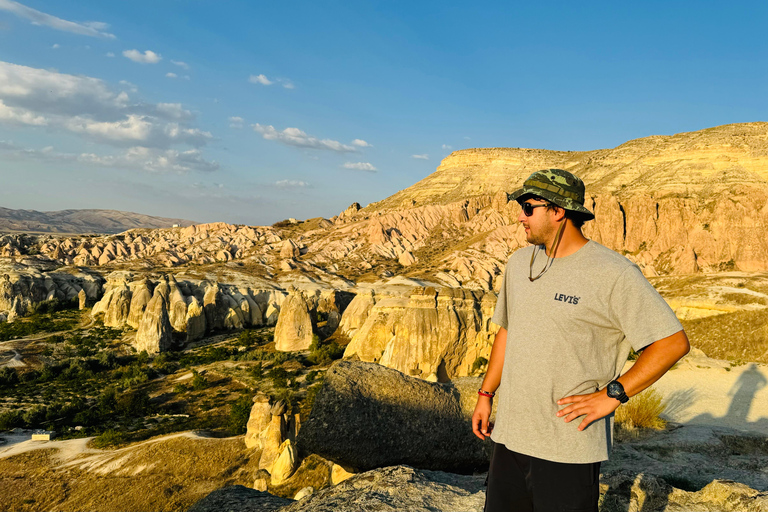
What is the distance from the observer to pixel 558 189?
238cm

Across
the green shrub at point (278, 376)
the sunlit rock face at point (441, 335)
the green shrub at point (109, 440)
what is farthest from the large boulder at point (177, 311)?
the sunlit rock face at point (441, 335)

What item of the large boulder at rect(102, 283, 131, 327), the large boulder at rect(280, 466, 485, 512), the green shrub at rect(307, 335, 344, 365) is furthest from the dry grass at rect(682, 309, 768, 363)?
the large boulder at rect(102, 283, 131, 327)


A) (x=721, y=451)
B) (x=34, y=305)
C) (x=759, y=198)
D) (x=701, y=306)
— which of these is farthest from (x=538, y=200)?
(x=759, y=198)

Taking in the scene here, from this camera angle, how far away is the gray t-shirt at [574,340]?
6.77 feet

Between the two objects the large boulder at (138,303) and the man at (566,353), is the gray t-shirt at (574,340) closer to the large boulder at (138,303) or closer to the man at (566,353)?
the man at (566,353)

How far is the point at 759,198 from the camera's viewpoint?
48.6 metres

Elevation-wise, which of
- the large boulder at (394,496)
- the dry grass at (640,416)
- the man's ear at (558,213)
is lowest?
the dry grass at (640,416)

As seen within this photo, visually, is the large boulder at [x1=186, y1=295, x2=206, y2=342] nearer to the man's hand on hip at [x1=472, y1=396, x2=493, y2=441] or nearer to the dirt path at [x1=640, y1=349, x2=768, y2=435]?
the dirt path at [x1=640, y1=349, x2=768, y2=435]

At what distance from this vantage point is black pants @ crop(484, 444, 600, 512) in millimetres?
2205

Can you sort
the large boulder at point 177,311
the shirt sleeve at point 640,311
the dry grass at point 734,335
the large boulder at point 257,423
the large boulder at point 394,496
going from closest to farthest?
1. the shirt sleeve at point 640,311
2. the large boulder at point 394,496
3. the large boulder at point 257,423
4. the dry grass at point 734,335
5. the large boulder at point 177,311

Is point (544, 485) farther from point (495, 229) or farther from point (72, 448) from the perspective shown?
point (495, 229)

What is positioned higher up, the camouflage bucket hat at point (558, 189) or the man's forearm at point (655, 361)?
the camouflage bucket hat at point (558, 189)

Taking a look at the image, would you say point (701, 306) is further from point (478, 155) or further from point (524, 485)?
point (478, 155)

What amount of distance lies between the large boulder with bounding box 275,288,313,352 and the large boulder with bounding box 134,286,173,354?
7436 mm
